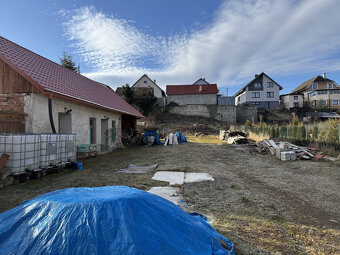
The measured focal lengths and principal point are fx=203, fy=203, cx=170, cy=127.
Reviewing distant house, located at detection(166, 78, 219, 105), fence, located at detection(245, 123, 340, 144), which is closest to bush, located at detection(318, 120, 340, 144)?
fence, located at detection(245, 123, 340, 144)

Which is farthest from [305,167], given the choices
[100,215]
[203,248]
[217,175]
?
[100,215]

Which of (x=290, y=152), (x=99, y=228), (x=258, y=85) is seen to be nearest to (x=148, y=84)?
(x=258, y=85)

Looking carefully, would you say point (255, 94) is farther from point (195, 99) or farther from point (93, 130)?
point (93, 130)

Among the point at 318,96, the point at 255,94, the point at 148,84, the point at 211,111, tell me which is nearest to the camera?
the point at 211,111

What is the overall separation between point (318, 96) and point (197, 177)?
50.8 meters

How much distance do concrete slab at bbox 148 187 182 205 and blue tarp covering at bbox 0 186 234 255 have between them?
92.4 inches

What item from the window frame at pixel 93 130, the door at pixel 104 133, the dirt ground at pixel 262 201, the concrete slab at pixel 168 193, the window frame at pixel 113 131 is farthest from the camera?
the window frame at pixel 113 131

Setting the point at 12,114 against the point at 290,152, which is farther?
the point at 290,152

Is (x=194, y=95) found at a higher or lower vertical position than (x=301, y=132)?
higher

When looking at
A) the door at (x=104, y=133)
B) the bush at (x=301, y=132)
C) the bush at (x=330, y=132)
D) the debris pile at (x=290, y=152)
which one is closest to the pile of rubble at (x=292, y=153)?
the debris pile at (x=290, y=152)

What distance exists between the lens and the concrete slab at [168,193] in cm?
455

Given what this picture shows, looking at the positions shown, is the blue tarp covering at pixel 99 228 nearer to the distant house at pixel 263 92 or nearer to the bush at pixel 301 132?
the bush at pixel 301 132

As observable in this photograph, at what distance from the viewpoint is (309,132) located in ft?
44.6

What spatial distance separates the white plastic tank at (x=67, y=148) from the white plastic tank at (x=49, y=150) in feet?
0.56
